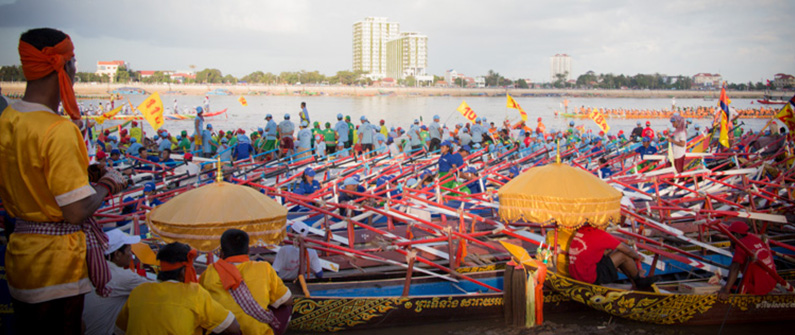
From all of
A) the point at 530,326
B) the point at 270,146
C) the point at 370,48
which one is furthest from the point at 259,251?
the point at 370,48

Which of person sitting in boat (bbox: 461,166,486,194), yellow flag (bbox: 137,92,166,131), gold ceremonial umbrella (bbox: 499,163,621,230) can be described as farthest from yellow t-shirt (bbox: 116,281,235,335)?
yellow flag (bbox: 137,92,166,131)

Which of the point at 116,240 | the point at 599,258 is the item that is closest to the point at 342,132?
the point at 599,258

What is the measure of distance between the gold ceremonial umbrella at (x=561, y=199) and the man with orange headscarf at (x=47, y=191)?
13.0 feet

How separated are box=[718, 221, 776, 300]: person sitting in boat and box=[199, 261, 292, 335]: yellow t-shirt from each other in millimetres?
4538

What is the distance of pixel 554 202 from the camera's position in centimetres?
551

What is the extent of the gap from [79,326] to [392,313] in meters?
3.61

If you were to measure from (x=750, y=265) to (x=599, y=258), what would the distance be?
60.3 inches

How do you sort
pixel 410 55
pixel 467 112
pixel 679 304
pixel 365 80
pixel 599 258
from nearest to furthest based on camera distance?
pixel 599 258 < pixel 679 304 < pixel 467 112 < pixel 365 80 < pixel 410 55

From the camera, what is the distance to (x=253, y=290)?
389 centimetres

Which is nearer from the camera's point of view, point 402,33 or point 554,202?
point 554,202

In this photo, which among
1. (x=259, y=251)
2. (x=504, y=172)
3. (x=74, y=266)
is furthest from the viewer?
(x=504, y=172)

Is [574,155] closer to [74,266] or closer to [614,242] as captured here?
[614,242]

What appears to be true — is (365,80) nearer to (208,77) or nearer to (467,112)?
(208,77)

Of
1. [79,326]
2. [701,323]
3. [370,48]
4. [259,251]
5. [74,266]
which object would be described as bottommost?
[701,323]
